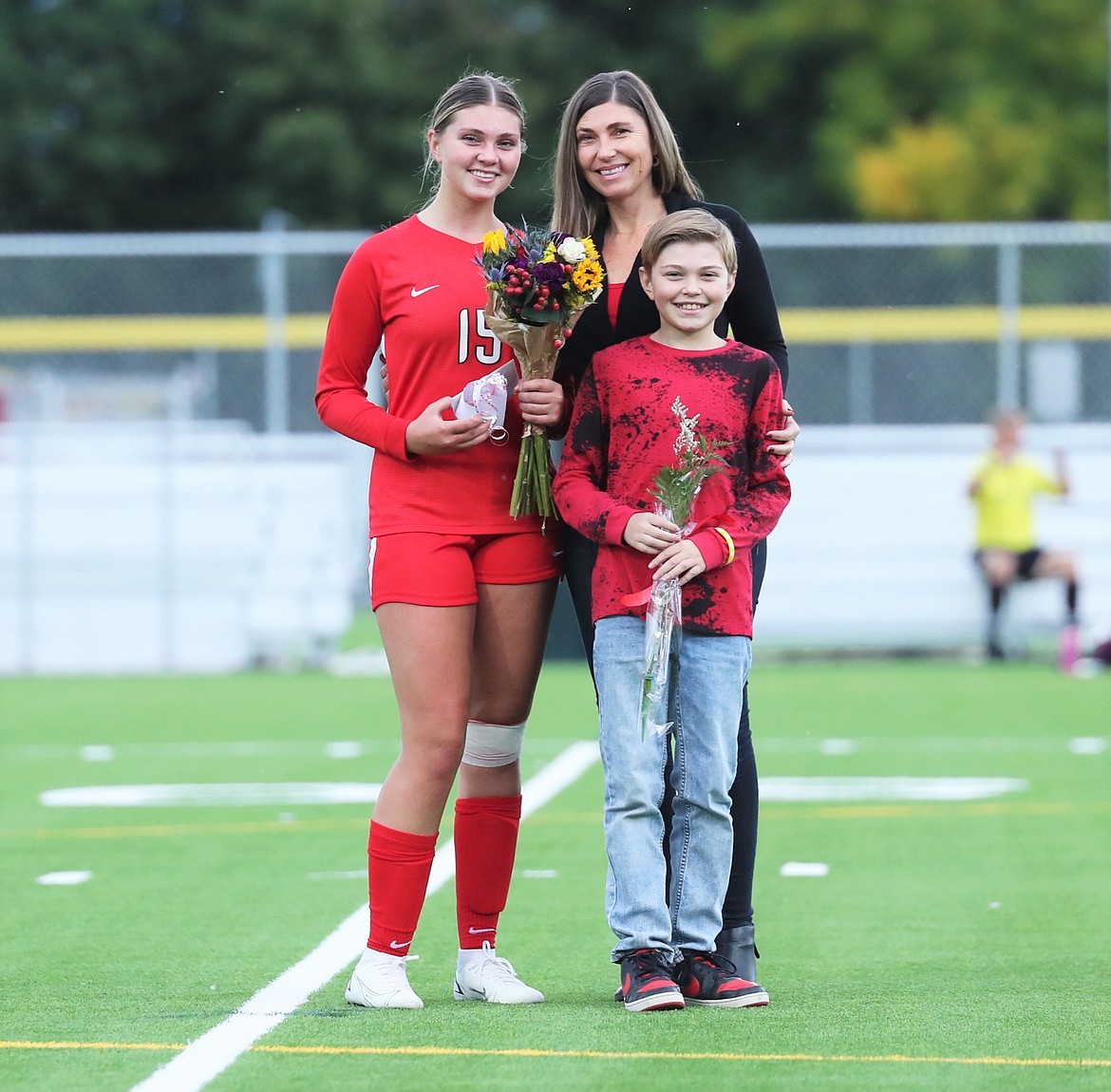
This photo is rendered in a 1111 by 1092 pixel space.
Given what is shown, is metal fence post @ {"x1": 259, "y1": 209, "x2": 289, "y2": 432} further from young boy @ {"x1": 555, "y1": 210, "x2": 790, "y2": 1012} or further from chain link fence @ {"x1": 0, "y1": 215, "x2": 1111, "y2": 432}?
young boy @ {"x1": 555, "y1": 210, "x2": 790, "y2": 1012}

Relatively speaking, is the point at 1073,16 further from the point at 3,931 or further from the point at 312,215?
the point at 3,931

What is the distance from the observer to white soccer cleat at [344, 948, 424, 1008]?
4.55 metres

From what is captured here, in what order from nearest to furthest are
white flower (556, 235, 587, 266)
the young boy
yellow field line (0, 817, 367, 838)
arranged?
white flower (556, 235, 587, 266), the young boy, yellow field line (0, 817, 367, 838)

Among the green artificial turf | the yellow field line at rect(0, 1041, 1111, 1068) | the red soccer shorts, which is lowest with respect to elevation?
the green artificial turf

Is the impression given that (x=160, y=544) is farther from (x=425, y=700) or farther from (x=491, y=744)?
(x=425, y=700)

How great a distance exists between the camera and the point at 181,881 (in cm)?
645

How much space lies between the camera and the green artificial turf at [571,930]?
160 inches

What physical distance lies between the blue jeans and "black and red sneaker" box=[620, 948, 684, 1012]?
0.02m

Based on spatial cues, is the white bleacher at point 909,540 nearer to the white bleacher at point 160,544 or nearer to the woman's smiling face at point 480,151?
the white bleacher at point 160,544

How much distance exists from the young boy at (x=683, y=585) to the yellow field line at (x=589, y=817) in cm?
301

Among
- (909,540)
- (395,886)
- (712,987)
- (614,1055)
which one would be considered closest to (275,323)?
(909,540)

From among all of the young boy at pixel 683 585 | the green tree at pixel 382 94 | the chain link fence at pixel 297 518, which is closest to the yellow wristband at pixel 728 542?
the young boy at pixel 683 585

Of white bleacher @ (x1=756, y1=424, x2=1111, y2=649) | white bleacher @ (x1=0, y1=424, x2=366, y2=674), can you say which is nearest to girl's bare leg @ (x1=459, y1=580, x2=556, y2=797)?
white bleacher @ (x1=0, y1=424, x2=366, y2=674)

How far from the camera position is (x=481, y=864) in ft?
15.7
